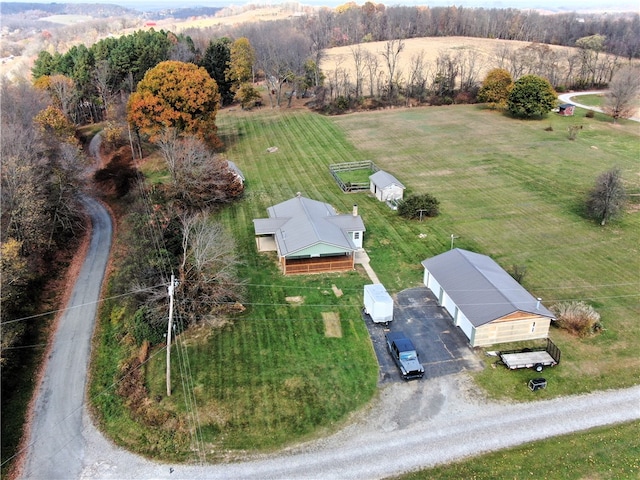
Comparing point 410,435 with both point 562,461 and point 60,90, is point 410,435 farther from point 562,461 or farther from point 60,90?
point 60,90

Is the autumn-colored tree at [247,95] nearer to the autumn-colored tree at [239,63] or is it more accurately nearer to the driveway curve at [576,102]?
the autumn-colored tree at [239,63]

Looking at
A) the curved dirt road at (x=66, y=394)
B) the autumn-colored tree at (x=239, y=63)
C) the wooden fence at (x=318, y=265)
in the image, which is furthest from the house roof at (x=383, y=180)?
the autumn-colored tree at (x=239, y=63)

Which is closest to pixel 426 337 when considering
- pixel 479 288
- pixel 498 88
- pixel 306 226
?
pixel 479 288

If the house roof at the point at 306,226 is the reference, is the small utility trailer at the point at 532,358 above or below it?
below

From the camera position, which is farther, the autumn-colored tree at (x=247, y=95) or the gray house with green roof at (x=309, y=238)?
the autumn-colored tree at (x=247, y=95)

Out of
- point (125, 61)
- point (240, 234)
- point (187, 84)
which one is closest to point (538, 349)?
point (240, 234)

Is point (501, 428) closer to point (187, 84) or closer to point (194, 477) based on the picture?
point (194, 477)

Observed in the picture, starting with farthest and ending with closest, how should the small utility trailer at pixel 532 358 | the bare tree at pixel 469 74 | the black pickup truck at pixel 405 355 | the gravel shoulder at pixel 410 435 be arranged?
the bare tree at pixel 469 74
the small utility trailer at pixel 532 358
the black pickup truck at pixel 405 355
the gravel shoulder at pixel 410 435
